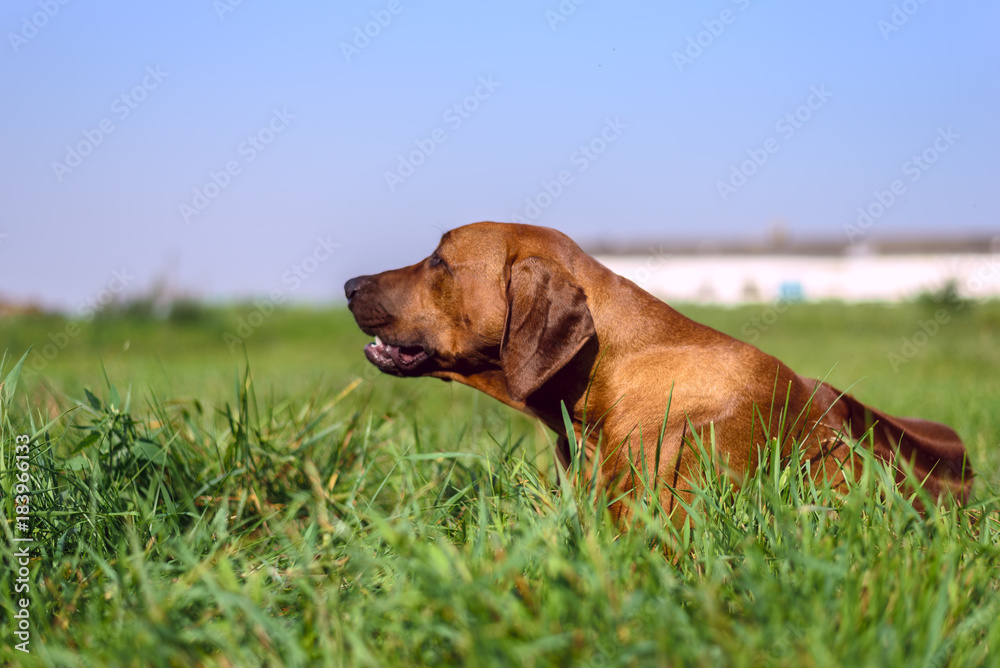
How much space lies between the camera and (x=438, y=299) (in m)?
3.33

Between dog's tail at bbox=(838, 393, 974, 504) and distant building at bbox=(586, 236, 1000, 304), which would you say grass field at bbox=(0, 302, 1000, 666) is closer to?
dog's tail at bbox=(838, 393, 974, 504)

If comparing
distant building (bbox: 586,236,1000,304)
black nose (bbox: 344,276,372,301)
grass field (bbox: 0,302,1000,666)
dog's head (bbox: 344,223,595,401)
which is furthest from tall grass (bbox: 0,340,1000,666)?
distant building (bbox: 586,236,1000,304)

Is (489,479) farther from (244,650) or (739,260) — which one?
(739,260)

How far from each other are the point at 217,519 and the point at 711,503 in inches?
61.9

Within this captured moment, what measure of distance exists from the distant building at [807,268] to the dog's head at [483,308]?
2262 cm

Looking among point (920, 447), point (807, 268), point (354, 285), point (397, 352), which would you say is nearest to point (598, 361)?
point (397, 352)

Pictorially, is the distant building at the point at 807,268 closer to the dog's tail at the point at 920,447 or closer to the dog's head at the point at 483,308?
the dog's tail at the point at 920,447

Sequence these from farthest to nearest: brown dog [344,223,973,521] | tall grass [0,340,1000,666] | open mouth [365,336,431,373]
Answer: open mouth [365,336,431,373]
brown dog [344,223,973,521]
tall grass [0,340,1000,666]

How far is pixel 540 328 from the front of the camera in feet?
9.81

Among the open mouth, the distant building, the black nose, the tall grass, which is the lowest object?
the distant building

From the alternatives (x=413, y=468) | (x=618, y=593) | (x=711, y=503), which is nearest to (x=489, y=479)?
(x=413, y=468)

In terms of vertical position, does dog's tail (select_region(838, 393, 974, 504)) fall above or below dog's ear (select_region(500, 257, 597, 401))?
below

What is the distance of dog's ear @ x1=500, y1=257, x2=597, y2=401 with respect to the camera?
2.96 m

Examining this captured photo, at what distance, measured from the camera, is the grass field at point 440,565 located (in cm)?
169
